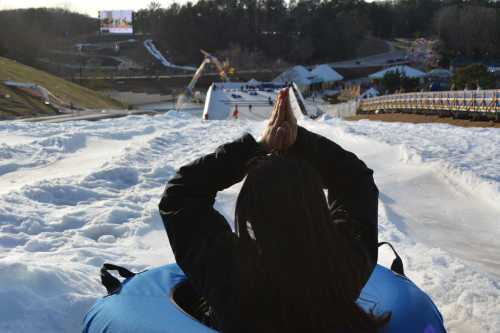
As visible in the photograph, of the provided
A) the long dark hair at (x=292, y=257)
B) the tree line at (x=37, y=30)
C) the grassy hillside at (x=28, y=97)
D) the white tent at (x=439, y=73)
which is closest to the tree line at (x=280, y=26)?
the tree line at (x=37, y=30)

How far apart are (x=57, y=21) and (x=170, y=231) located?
114894 millimetres

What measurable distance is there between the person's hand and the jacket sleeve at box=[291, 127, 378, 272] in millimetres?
78

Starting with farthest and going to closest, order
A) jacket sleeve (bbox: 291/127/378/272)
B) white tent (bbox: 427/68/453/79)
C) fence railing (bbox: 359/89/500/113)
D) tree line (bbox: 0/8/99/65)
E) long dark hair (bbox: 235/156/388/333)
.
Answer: tree line (bbox: 0/8/99/65) < white tent (bbox: 427/68/453/79) < fence railing (bbox: 359/89/500/113) < jacket sleeve (bbox: 291/127/378/272) < long dark hair (bbox: 235/156/388/333)

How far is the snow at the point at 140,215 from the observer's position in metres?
3.39

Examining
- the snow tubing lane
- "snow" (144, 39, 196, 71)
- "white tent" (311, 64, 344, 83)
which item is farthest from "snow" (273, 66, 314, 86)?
the snow tubing lane

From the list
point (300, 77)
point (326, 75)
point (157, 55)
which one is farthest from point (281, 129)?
point (157, 55)

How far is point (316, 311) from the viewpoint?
1728mm

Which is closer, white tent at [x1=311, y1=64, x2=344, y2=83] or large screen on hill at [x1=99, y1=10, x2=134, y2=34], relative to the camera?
white tent at [x1=311, y1=64, x2=344, y2=83]

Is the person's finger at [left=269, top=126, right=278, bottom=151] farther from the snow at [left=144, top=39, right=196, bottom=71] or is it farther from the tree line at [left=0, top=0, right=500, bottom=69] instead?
the tree line at [left=0, top=0, right=500, bottom=69]

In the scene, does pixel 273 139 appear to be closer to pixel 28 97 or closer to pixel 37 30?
pixel 28 97

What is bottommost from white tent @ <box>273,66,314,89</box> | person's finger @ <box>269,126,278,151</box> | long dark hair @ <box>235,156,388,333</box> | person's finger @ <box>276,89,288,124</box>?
white tent @ <box>273,66,314,89</box>

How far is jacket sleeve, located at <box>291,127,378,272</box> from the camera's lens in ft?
6.47

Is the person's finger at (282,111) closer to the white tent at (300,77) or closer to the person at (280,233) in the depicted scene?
the person at (280,233)

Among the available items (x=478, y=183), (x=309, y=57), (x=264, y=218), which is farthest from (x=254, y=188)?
(x=309, y=57)
